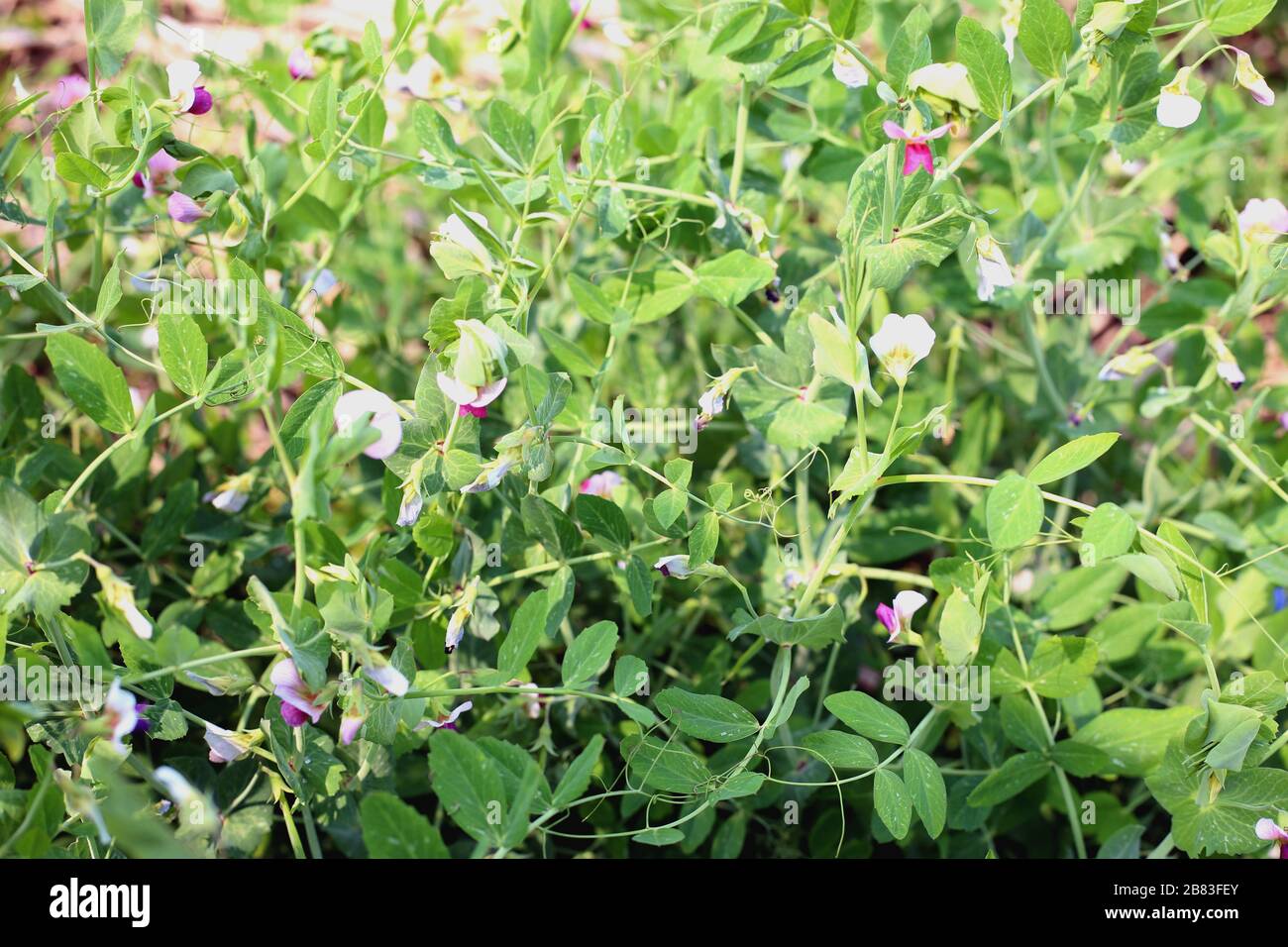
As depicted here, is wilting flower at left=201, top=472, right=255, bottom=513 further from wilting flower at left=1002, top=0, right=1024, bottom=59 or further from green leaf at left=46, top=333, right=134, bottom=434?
wilting flower at left=1002, top=0, right=1024, bottom=59

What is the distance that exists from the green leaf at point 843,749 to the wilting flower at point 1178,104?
0.62 meters

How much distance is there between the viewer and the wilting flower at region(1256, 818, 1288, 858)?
0.93 m

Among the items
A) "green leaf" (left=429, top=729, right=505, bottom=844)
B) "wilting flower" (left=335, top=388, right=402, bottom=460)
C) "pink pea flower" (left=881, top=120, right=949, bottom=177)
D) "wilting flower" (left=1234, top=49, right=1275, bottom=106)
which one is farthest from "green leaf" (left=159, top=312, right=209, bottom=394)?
"wilting flower" (left=1234, top=49, right=1275, bottom=106)

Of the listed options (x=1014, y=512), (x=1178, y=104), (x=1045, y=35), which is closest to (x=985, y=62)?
(x=1045, y=35)

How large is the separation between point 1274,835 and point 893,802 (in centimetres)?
32

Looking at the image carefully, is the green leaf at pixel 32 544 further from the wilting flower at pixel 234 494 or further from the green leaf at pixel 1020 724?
the green leaf at pixel 1020 724

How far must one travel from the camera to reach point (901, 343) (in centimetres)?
92

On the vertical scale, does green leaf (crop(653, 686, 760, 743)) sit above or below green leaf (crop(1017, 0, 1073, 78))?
below

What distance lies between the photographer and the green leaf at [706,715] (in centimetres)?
96

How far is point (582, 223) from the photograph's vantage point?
1.38 meters

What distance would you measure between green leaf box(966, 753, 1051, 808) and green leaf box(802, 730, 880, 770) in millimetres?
145

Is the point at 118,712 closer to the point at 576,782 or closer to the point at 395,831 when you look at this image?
the point at 395,831

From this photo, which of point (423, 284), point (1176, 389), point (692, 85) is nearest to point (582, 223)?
point (692, 85)
